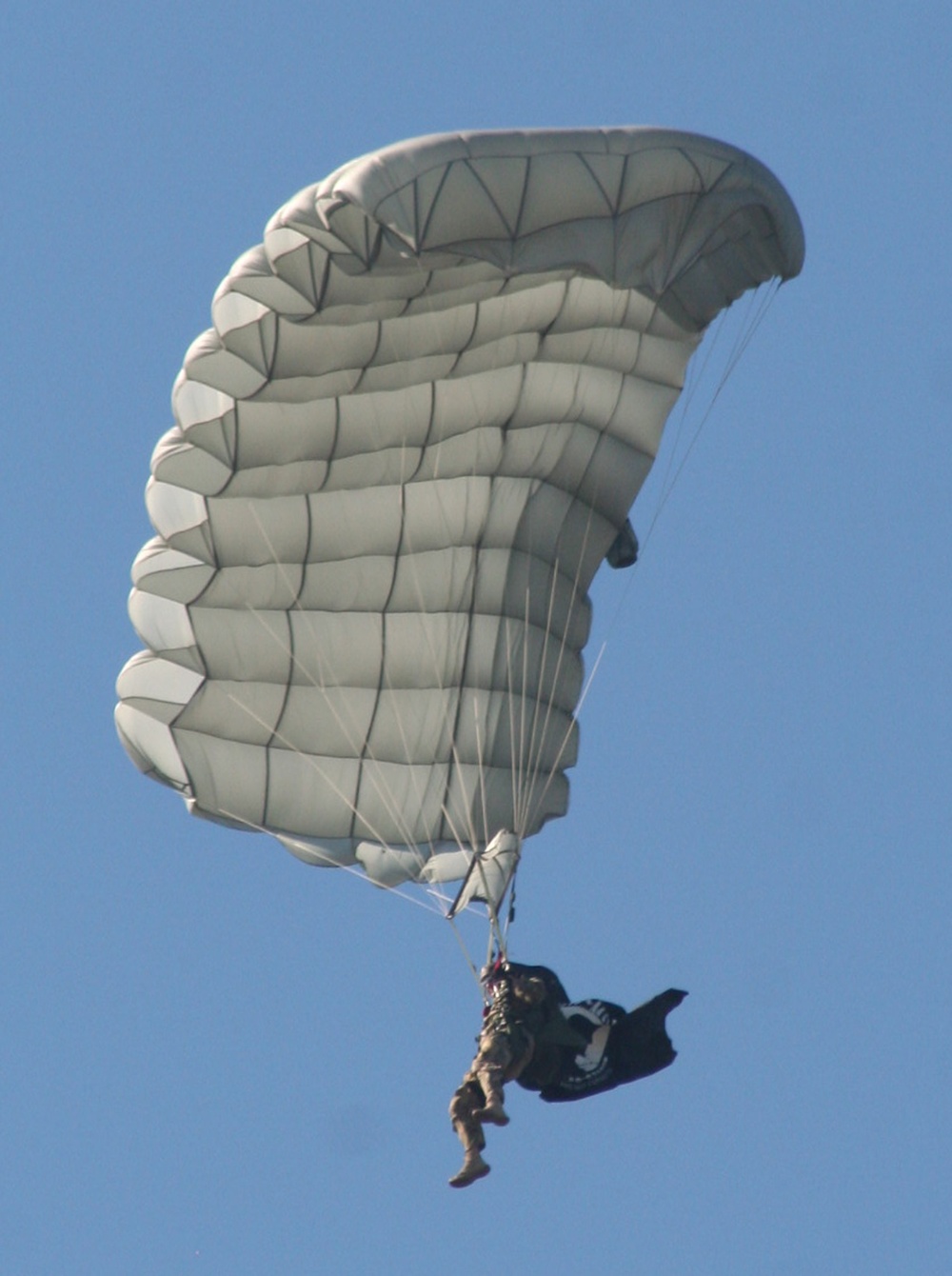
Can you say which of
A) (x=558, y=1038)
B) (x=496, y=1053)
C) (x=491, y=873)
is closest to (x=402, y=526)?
(x=491, y=873)

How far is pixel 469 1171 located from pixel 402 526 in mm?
5044

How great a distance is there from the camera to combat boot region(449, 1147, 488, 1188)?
1911cm

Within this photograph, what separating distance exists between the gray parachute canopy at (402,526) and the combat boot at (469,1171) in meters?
2.64

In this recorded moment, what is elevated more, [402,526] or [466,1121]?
[402,526]

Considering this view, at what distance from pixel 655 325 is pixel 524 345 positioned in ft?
3.18

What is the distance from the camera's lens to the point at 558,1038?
2005cm

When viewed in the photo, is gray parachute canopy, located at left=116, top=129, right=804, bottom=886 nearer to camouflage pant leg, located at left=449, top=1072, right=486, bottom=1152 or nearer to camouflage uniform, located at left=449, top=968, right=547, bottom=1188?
camouflage uniform, located at left=449, top=968, right=547, bottom=1188

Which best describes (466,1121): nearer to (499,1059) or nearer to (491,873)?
(499,1059)

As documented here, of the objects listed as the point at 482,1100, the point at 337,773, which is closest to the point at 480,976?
the point at 482,1100

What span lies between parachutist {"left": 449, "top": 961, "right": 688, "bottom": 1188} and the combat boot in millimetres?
372

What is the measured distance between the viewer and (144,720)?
2219cm

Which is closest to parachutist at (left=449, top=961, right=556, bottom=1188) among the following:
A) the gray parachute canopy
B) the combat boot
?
the combat boot

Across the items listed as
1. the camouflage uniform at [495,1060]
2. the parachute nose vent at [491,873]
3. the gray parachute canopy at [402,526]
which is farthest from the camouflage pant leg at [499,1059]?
the gray parachute canopy at [402,526]

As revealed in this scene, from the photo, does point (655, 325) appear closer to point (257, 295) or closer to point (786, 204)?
point (786, 204)
